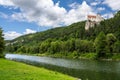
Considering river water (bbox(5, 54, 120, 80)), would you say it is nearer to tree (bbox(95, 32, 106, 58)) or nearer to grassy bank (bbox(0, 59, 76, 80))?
grassy bank (bbox(0, 59, 76, 80))

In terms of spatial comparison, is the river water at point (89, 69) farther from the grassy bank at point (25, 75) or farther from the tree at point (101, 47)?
the tree at point (101, 47)

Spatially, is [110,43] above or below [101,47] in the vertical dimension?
above

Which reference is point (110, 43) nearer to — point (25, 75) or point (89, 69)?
point (89, 69)

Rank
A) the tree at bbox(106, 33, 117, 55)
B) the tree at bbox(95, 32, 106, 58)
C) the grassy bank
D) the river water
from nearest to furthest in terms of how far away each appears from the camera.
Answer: the grassy bank → the river water → the tree at bbox(95, 32, 106, 58) → the tree at bbox(106, 33, 117, 55)

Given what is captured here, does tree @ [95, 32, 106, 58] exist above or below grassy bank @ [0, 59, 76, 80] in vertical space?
above

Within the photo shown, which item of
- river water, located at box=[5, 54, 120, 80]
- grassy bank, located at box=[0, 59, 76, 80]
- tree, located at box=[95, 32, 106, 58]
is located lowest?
river water, located at box=[5, 54, 120, 80]

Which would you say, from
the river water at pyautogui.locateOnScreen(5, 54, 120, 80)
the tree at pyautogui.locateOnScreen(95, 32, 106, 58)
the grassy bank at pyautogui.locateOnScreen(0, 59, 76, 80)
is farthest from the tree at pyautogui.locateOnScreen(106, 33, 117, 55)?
the grassy bank at pyautogui.locateOnScreen(0, 59, 76, 80)

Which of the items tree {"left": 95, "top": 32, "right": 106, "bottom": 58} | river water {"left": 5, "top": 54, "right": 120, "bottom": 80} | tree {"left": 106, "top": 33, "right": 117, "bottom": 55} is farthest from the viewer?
tree {"left": 106, "top": 33, "right": 117, "bottom": 55}

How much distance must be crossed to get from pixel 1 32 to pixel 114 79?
49007 millimetres

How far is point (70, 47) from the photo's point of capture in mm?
199500

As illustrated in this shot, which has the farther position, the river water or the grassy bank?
the river water

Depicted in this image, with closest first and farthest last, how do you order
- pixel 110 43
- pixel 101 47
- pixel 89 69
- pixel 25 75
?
pixel 25 75 < pixel 89 69 < pixel 101 47 < pixel 110 43

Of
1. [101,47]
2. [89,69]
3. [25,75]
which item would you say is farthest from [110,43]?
[25,75]

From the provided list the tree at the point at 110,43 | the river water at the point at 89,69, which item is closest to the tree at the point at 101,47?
the tree at the point at 110,43
